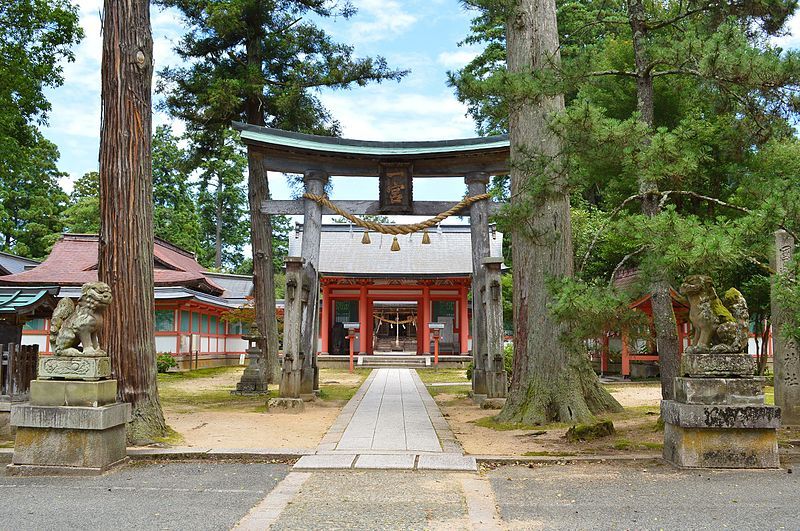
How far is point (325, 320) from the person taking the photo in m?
27.0

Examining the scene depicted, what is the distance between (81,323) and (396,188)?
7.16 meters

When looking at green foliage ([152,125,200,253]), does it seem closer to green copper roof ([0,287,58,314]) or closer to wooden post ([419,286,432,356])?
wooden post ([419,286,432,356])

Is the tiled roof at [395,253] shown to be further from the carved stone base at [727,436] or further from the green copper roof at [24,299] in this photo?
the carved stone base at [727,436]

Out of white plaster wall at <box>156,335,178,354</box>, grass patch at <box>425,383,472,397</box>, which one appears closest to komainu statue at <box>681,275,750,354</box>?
grass patch at <box>425,383,472,397</box>

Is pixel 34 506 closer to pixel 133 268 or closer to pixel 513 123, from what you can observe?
pixel 133 268

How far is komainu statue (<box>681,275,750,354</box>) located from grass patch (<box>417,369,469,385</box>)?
470 inches

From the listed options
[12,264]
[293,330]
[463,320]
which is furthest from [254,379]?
[12,264]

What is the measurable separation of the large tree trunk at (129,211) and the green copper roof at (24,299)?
1.81 metres

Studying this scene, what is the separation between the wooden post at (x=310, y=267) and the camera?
11.4m

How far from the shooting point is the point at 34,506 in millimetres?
4523

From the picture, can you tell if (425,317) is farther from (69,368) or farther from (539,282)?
(69,368)

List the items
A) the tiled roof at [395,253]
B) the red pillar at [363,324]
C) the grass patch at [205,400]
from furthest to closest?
the red pillar at [363,324], the tiled roof at [395,253], the grass patch at [205,400]

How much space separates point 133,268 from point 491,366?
650cm

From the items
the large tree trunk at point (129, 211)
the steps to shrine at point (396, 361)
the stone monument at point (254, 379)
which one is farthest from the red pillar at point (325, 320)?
the large tree trunk at point (129, 211)
